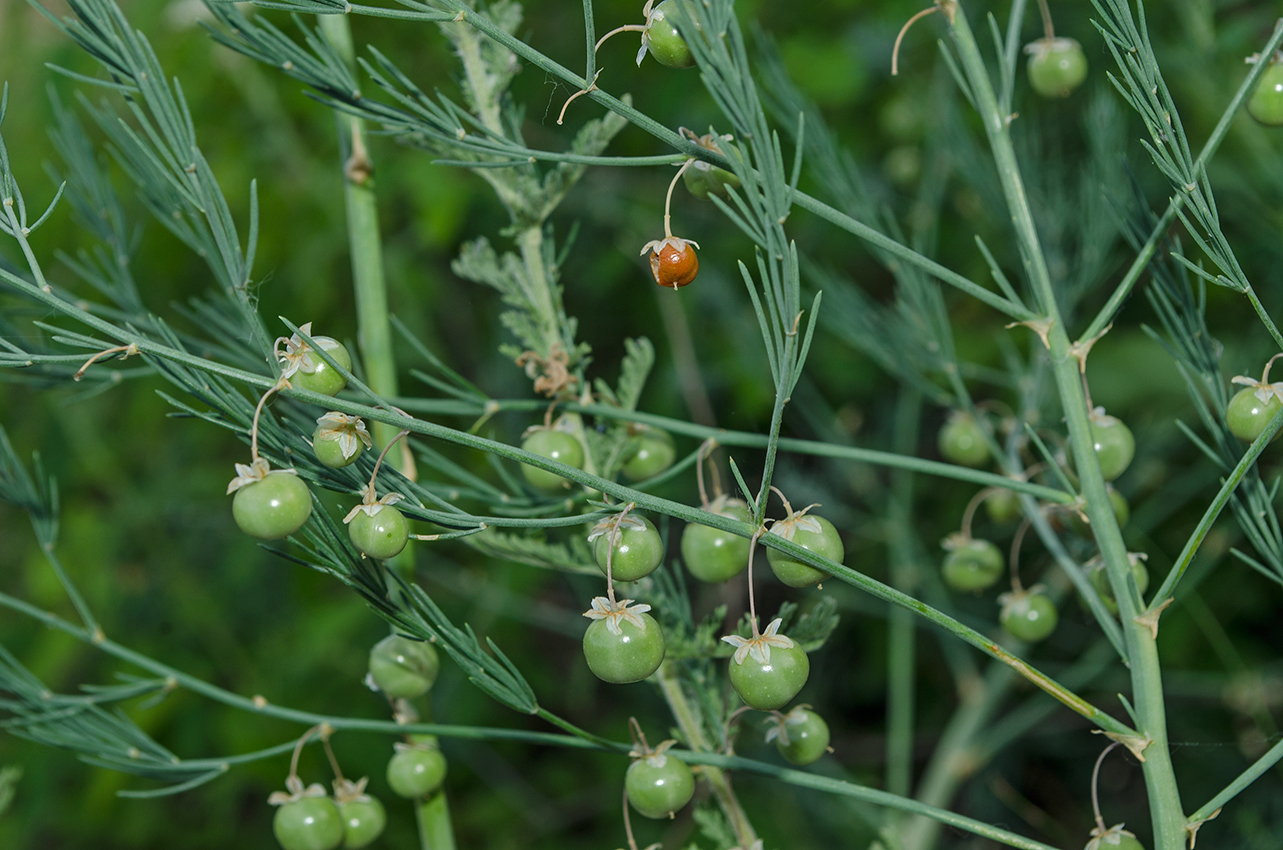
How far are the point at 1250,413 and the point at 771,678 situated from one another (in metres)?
0.28

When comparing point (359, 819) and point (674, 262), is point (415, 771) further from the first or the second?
point (674, 262)

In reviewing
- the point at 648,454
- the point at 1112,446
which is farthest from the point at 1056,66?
the point at 648,454

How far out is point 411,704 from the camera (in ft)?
2.05

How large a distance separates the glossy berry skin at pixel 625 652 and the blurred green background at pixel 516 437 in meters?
0.78

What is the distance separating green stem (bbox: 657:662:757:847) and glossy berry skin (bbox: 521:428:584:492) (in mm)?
119

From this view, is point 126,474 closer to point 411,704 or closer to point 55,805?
point 55,805

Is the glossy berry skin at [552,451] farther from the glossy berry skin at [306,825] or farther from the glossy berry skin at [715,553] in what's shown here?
the glossy berry skin at [306,825]

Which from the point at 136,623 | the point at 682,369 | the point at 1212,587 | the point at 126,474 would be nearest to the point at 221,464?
the point at 126,474

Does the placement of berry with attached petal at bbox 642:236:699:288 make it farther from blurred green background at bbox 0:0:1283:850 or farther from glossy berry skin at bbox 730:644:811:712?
blurred green background at bbox 0:0:1283:850

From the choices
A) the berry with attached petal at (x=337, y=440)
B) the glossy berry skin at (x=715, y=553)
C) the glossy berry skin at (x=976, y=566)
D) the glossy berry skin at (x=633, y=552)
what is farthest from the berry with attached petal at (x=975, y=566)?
the berry with attached petal at (x=337, y=440)

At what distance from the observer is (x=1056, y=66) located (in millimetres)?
694

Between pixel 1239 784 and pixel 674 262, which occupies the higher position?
pixel 674 262

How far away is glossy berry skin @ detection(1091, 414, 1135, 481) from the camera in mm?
579

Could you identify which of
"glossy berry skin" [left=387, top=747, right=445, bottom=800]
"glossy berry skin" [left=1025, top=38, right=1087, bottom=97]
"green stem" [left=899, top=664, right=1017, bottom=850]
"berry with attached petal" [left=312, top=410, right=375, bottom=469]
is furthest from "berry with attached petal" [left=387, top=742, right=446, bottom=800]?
"green stem" [left=899, top=664, right=1017, bottom=850]
